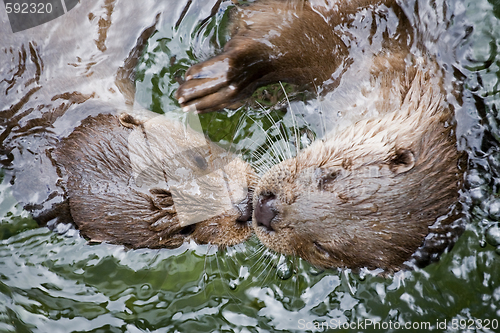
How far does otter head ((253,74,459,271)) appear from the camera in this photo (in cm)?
212

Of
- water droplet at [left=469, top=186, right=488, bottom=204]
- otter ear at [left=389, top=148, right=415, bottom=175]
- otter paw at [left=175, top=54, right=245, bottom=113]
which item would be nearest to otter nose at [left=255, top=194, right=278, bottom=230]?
otter ear at [left=389, top=148, right=415, bottom=175]

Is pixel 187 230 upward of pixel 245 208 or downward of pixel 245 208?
downward

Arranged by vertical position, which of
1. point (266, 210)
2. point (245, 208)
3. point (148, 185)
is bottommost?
point (245, 208)

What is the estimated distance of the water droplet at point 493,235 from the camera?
268 centimetres

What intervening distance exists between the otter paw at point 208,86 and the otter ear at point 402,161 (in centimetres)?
100

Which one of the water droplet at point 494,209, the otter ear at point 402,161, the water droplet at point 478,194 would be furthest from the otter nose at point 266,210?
the water droplet at point 494,209

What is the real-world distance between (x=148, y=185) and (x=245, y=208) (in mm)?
528

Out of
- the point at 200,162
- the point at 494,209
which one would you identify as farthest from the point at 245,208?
the point at 494,209

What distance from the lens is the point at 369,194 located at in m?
2.11

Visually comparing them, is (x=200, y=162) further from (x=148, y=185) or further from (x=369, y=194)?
(x=369, y=194)

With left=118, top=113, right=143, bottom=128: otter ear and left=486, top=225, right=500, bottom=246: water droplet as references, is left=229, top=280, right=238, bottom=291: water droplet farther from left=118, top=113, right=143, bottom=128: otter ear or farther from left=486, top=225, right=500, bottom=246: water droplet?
left=486, top=225, right=500, bottom=246: water droplet

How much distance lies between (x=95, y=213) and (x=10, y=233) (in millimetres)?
1290

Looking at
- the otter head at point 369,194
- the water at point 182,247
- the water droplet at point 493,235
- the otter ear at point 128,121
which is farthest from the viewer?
the water droplet at point 493,235

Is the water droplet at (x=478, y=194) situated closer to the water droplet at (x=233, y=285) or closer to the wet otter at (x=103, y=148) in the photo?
the wet otter at (x=103, y=148)
